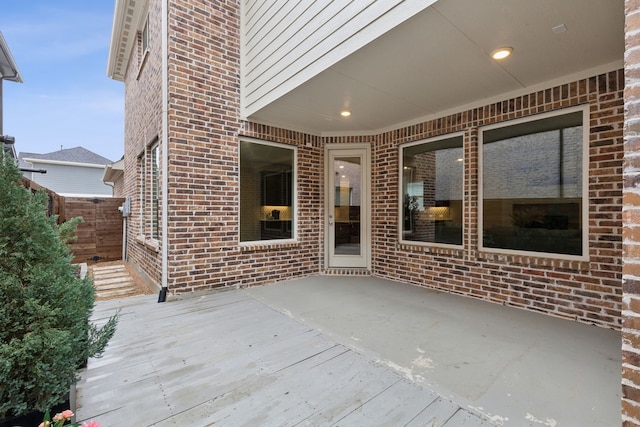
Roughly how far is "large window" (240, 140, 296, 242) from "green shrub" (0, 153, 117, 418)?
3094 millimetres

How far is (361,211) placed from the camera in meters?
5.36

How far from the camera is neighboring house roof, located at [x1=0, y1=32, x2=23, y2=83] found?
4.14m

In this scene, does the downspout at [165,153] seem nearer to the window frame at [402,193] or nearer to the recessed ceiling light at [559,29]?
the window frame at [402,193]

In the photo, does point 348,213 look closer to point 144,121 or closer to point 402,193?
point 402,193

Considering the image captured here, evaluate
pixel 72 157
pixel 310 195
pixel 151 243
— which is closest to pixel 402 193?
pixel 310 195

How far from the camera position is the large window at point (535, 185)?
3174 mm

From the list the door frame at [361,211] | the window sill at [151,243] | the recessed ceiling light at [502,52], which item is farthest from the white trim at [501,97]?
the window sill at [151,243]

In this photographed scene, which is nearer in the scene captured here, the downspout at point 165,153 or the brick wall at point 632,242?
the brick wall at point 632,242

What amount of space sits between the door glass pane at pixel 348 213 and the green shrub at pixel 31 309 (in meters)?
4.24

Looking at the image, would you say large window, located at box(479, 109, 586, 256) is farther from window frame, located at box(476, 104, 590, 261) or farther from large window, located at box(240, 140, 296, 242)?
large window, located at box(240, 140, 296, 242)

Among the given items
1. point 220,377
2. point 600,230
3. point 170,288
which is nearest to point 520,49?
point 600,230

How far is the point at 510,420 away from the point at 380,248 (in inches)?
140

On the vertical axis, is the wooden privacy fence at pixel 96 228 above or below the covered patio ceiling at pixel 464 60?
below

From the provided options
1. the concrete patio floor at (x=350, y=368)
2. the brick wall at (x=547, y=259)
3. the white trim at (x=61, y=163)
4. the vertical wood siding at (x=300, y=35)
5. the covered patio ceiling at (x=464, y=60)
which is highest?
the white trim at (x=61, y=163)
